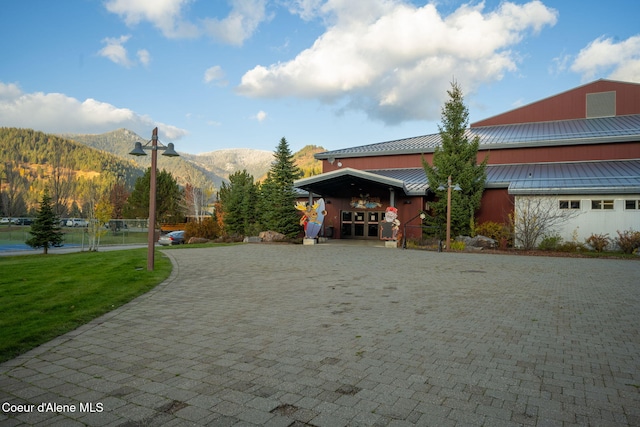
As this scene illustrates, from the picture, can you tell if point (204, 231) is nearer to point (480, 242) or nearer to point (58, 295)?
point (480, 242)

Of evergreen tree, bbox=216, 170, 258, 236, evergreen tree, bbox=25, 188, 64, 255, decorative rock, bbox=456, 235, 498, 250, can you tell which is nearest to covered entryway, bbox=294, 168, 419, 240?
evergreen tree, bbox=216, 170, 258, 236

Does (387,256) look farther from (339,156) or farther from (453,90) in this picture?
(339,156)

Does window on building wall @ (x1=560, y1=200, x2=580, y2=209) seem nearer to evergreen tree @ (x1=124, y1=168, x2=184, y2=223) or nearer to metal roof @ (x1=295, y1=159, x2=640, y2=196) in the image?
metal roof @ (x1=295, y1=159, x2=640, y2=196)

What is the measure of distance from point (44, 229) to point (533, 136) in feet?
107

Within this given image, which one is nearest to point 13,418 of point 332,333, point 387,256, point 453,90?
point 332,333

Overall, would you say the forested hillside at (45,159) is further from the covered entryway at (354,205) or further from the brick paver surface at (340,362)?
the brick paver surface at (340,362)

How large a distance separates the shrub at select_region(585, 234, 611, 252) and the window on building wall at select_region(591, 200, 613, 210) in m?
1.45

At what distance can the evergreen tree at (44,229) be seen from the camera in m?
24.8

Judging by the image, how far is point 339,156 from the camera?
32094 mm

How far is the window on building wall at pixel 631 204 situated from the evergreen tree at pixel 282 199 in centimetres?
1718

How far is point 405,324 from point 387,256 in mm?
10439

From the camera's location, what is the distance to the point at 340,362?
439 cm

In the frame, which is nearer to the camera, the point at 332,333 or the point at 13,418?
the point at 13,418

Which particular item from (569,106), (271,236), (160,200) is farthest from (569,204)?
(160,200)
